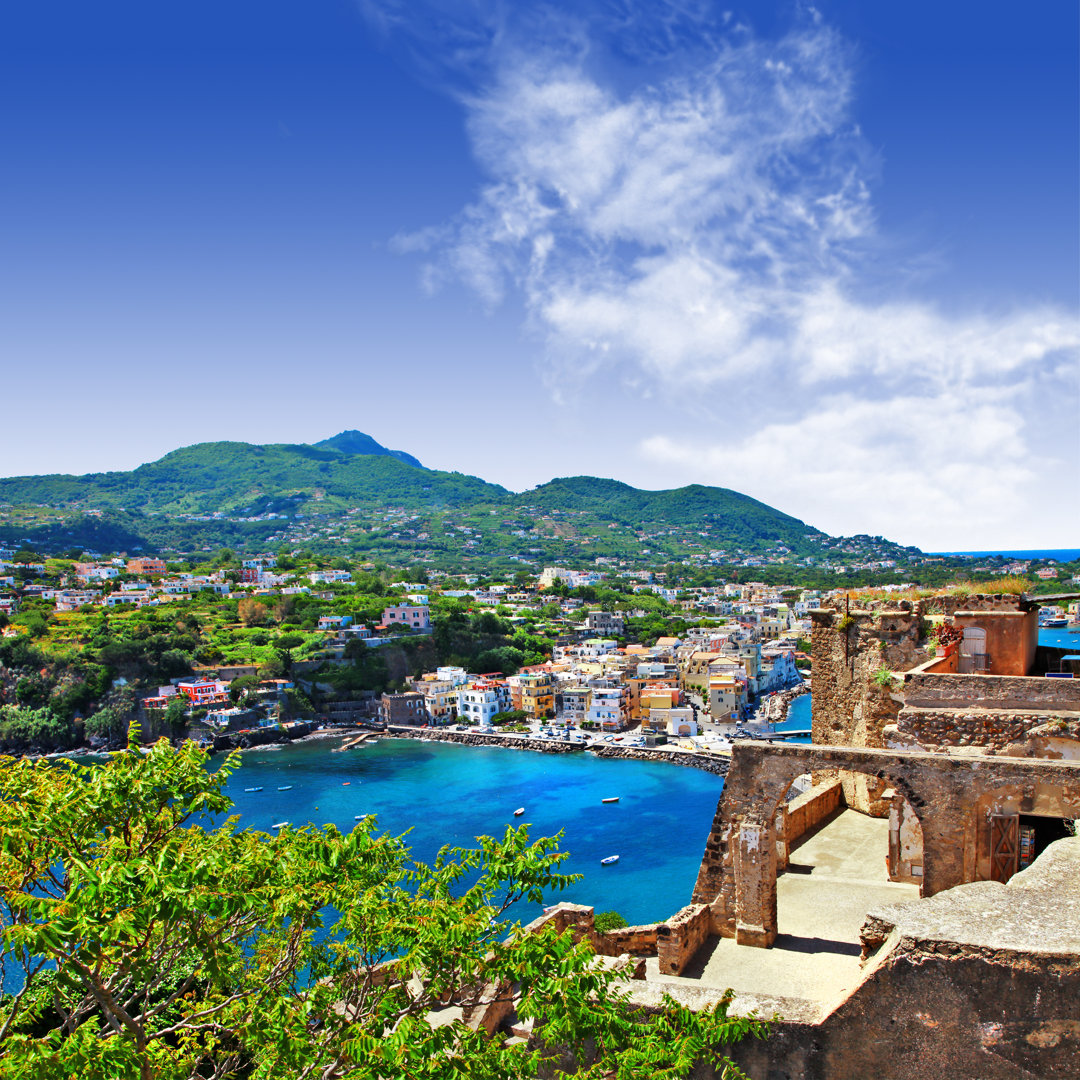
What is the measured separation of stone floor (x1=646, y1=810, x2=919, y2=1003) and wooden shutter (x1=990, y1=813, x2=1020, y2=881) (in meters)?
1.41

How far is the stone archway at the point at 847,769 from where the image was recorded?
7.06 meters

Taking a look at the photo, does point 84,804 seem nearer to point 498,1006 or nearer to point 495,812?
point 498,1006

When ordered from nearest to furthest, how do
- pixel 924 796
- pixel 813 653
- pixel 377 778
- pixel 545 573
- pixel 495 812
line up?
pixel 924 796
pixel 813 653
pixel 495 812
pixel 377 778
pixel 545 573

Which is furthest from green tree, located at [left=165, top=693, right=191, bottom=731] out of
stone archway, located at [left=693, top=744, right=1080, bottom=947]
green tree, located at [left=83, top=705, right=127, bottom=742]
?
stone archway, located at [left=693, top=744, right=1080, bottom=947]

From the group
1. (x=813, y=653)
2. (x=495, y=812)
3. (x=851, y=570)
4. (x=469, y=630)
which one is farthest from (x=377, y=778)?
(x=851, y=570)

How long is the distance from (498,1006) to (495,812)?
1563 inches

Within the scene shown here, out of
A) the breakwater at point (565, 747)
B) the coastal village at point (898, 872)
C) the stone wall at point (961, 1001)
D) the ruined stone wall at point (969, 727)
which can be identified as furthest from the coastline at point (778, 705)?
the stone wall at point (961, 1001)

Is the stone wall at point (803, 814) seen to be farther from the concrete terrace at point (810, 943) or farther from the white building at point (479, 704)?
the white building at point (479, 704)

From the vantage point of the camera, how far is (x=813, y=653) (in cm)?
1313

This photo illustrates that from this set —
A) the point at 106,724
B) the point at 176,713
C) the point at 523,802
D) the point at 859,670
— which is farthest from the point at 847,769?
the point at 106,724

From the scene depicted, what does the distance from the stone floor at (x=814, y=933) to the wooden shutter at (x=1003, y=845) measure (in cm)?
141

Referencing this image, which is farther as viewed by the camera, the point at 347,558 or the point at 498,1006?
the point at 347,558

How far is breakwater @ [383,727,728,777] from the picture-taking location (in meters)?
56.5

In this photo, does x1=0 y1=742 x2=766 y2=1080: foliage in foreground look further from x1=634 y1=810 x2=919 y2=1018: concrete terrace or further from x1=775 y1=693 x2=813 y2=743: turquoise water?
x1=775 y1=693 x2=813 y2=743: turquoise water
